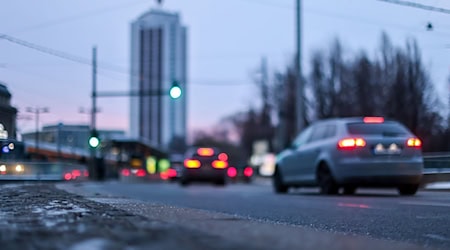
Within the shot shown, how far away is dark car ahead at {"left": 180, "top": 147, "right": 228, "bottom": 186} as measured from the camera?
89.1 feet

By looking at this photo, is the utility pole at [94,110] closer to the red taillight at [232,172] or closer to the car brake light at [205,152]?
the car brake light at [205,152]

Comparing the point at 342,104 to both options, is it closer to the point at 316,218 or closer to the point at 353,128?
the point at 353,128

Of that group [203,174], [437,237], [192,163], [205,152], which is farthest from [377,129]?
[205,152]

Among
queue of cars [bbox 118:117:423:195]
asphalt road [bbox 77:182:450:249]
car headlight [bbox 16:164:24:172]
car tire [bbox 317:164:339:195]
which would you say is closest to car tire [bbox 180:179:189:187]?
car headlight [bbox 16:164:24:172]

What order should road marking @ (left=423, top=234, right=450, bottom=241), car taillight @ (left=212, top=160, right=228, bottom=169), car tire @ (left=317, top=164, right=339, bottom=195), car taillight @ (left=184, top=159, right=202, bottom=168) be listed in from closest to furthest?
road marking @ (left=423, top=234, right=450, bottom=241), car tire @ (left=317, top=164, right=339, bottom=195), car taillight @ (left=184, top=159, right=202, bottom=168), car taillight @ (left=212, top=160, right=228, bottom=169)

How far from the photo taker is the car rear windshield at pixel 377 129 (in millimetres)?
13359

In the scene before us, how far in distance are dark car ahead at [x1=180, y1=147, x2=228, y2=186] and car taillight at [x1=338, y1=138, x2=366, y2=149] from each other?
47.0 feet

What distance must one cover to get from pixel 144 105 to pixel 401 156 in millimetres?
34656

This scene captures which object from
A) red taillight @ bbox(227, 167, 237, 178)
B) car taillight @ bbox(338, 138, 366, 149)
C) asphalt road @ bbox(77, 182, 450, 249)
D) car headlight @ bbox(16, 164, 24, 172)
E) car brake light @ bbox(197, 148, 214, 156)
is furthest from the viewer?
red taillight @ bbox(227, 167, 237, 178)

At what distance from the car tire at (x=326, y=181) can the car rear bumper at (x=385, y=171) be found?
0.72 meters

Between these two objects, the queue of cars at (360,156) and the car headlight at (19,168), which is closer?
the queue of cars at (360,156)

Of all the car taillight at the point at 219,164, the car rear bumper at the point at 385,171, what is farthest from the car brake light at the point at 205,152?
the car rear bumper at the point at 385,171

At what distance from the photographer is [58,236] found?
478cm

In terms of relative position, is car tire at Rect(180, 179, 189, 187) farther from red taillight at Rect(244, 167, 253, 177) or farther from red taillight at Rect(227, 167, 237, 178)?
red taillight at Rect(244, 167, 253, 177)
